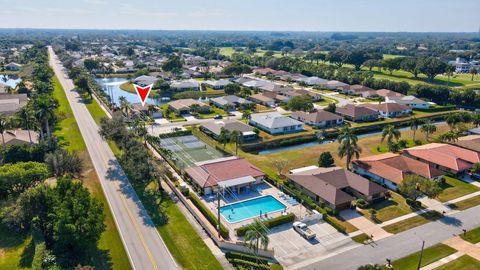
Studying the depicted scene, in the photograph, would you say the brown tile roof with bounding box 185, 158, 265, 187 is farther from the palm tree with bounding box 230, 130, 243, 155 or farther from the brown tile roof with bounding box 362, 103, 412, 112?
the brown tile roof with bounding box 362, 103, 412, 112

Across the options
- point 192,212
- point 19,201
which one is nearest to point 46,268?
point 19,201

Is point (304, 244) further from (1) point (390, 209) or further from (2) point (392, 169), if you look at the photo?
(2) point (392, 169)


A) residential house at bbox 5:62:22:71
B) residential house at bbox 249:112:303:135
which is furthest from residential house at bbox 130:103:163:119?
residential house at bbox 5:62:22:71

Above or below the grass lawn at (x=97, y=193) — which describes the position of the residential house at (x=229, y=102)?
above

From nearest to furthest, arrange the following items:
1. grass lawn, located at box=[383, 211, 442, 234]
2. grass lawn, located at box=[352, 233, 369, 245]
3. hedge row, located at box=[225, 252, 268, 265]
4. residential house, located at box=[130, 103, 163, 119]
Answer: hedge row, located at box=[225, 252, 268, 265]
grass lawn, located at box=[352, 233, 369, 245]
grass lawn, located at box=[383, 211, 442, 234]
residential house, located at box=[130, 103, 163, 119]

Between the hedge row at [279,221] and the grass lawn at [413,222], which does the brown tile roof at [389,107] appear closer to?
the grass lawn at [413,222]

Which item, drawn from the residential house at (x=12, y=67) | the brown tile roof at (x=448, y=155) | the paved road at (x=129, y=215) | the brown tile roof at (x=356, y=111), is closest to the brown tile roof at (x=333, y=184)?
the brown tile roof at (x=448, y=155)
